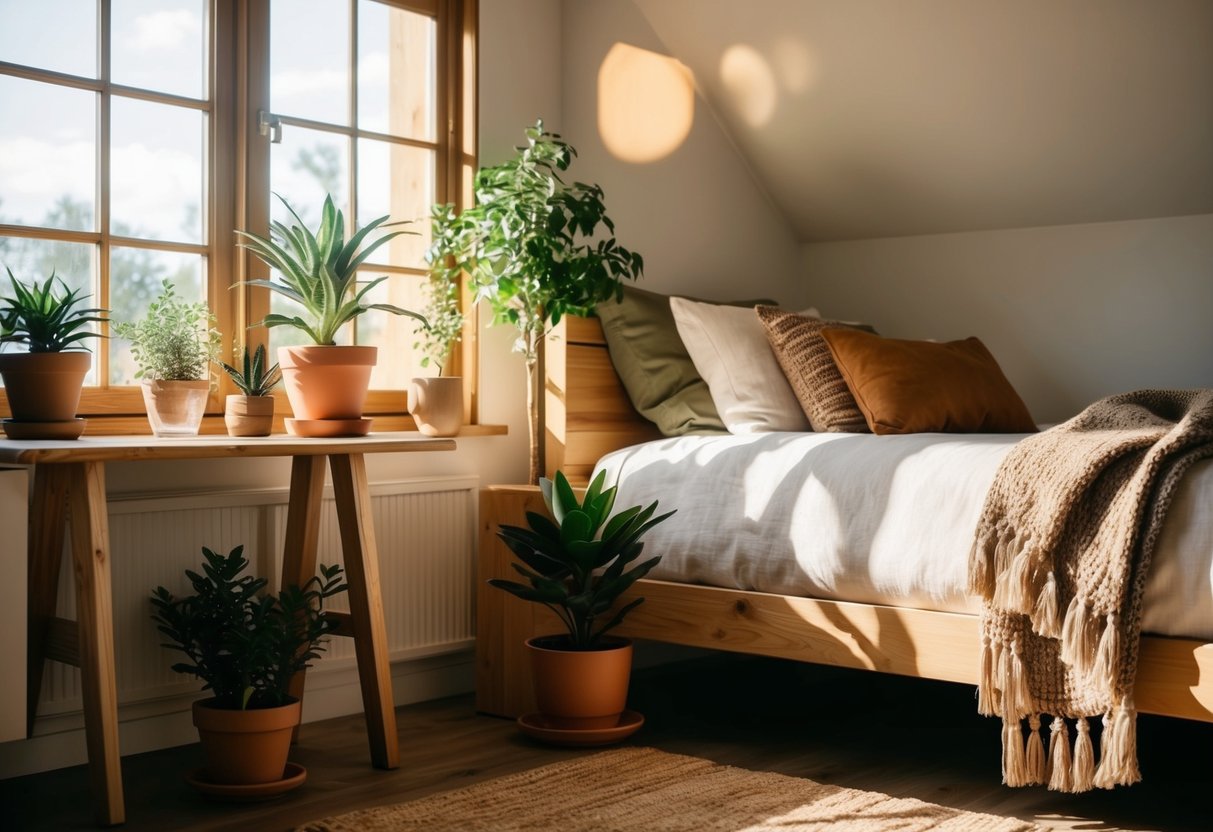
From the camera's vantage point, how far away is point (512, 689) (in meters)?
3.17

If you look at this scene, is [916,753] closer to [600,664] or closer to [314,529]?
[600,664]

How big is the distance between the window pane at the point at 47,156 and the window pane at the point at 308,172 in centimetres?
44

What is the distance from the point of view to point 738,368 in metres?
3.32

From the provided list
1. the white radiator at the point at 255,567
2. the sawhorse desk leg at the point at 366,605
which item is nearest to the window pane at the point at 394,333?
the white radiator at the point at 255,567

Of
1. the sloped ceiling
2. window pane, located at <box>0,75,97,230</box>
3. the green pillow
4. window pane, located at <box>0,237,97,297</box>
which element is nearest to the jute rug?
the green pillow

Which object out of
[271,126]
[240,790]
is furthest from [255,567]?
[271,126]

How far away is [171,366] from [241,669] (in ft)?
2.06

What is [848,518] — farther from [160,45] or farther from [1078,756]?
[160,45]

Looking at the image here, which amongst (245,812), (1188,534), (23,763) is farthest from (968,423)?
(23,763)

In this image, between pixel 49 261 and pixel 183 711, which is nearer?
pixel 49 261

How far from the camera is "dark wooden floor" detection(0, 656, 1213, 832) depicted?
2.40m

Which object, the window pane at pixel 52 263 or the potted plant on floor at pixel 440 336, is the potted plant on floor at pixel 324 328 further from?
the window pane at pixel 52 263

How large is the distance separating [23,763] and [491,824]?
104 cm

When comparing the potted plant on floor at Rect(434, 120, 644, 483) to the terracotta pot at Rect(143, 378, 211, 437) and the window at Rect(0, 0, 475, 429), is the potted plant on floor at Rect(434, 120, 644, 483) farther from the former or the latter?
the terracotta pot at Rect(143, 378, 211, 437)
